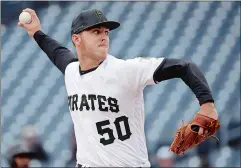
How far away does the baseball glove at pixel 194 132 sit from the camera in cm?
302

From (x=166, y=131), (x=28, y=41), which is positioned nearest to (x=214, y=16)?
(x=166, y=131)

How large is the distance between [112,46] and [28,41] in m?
1.14

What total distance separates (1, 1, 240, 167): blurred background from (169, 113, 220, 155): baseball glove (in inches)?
145

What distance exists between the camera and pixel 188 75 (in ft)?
9.70

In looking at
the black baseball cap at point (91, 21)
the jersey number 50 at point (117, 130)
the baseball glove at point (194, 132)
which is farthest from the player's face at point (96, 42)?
the baseball glove at point (194, 132)

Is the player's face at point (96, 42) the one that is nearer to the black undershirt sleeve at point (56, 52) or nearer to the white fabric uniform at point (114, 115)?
the white fabric uniform at point (114, 115)

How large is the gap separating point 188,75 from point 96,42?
564 mm

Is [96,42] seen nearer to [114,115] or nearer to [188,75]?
[114,115]

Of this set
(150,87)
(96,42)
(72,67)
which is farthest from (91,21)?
(150,87)

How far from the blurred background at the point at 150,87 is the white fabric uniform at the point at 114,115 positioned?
12.4ft

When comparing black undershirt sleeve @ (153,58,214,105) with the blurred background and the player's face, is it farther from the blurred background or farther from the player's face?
the blurred background

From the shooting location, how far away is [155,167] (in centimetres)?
692

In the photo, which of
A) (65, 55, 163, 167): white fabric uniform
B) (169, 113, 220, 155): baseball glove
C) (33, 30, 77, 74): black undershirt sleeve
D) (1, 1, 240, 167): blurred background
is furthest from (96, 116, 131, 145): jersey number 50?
(1, 1, 240, 167): blurred background

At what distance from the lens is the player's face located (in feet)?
10.6
